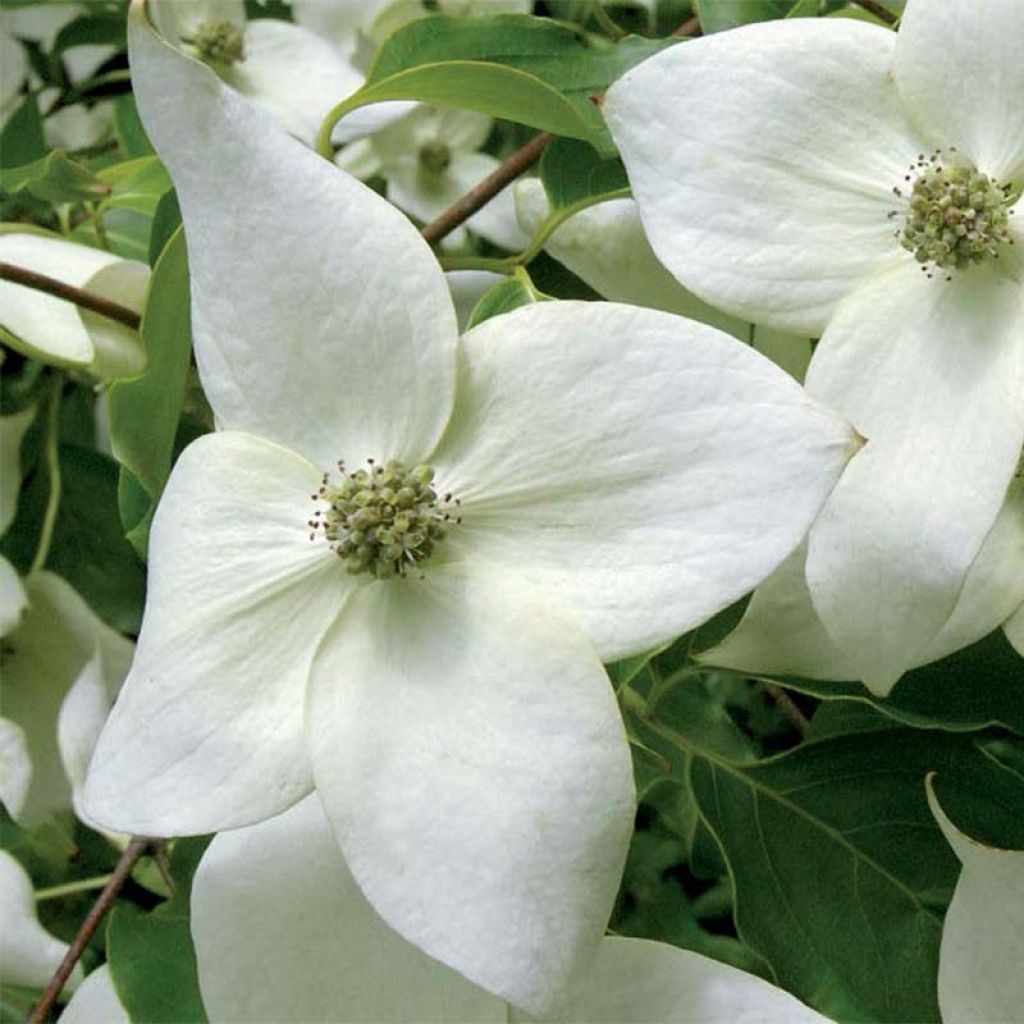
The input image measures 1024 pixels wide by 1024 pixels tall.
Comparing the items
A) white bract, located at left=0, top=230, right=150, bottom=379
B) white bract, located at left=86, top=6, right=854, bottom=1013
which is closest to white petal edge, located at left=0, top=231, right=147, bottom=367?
white bract, located at left=0, top=230, right=150, bottom=379

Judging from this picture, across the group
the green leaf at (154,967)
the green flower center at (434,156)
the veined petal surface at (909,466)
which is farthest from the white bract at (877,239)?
the green flower center at (434,156)

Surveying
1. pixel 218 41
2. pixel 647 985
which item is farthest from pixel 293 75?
pixel 647 985

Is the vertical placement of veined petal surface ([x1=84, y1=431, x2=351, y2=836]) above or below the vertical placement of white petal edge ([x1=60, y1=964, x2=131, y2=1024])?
above

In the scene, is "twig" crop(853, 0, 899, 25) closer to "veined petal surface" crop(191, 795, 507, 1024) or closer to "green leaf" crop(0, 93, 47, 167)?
"veined petal surface" crop(191, 795, 507, 1024)

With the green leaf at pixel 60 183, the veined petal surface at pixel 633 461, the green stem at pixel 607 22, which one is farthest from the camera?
the green stem at pixel 607 22

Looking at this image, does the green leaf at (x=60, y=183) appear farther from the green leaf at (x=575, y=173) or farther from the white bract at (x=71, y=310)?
the green leaf at (x=575, y=173)
